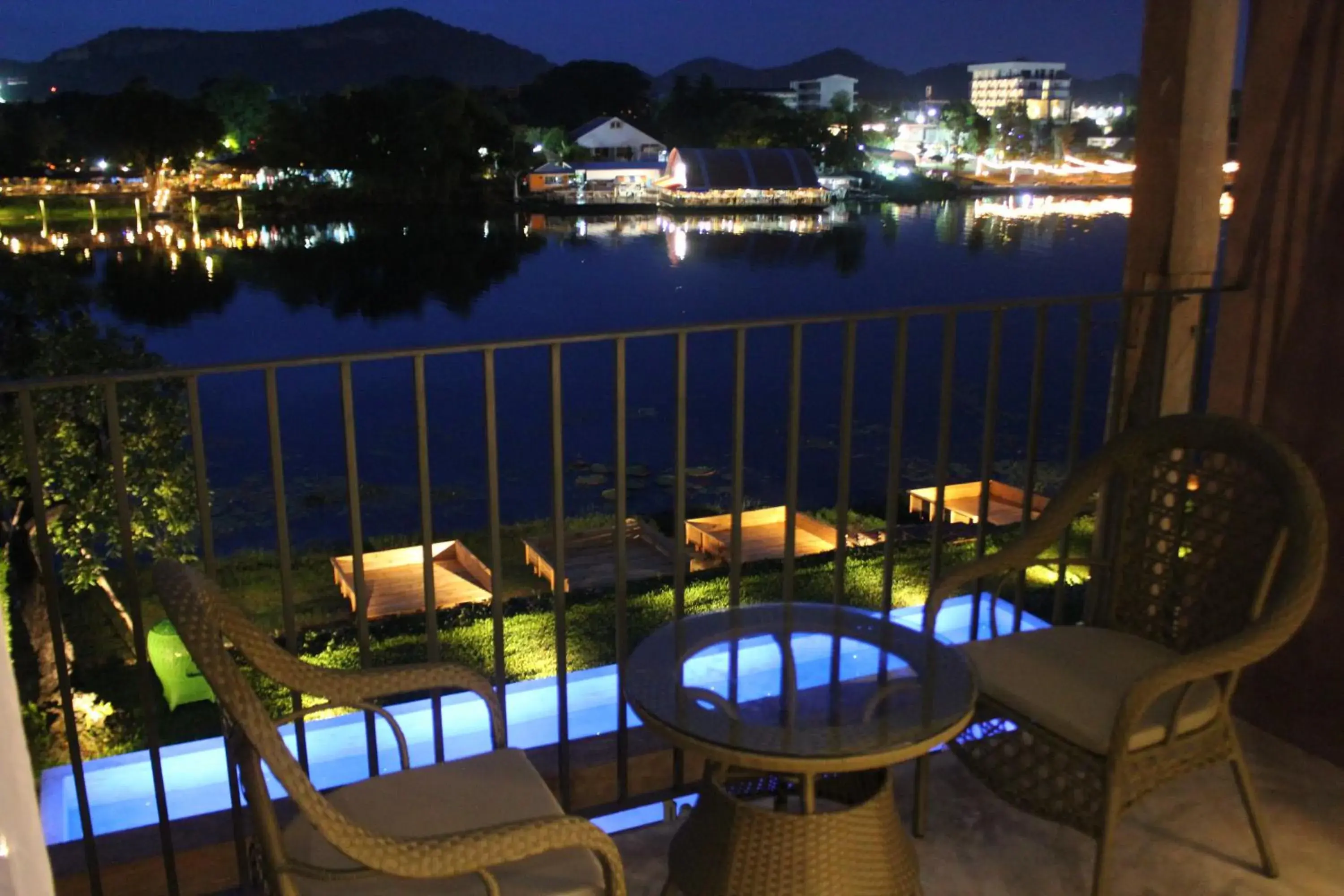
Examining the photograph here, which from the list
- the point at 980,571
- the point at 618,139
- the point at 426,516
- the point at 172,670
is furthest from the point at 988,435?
the point at 618,139

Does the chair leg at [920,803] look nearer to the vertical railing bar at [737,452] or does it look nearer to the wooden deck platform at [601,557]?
the vertical railing bar at [737,452]

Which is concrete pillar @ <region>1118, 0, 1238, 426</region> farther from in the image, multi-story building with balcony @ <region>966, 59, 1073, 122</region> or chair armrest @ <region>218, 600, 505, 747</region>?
multi-story building with balcony @ <region>966, 59, 1073, 122</region>

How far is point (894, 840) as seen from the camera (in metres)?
2.04

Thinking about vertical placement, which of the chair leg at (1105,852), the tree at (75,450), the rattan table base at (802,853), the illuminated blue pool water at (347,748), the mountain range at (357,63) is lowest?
the illuminated blue pool water at (347,748)

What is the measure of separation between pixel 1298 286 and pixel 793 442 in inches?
60.4

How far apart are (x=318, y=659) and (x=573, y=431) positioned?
20.7 meters

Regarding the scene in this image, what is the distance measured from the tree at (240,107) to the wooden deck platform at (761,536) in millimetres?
30610

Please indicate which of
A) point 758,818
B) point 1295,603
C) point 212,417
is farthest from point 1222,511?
point 212,417

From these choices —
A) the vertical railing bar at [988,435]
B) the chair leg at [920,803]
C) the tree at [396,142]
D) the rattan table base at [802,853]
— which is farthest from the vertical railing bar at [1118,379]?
the tree at [396,142]

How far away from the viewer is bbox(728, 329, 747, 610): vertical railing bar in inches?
99.9

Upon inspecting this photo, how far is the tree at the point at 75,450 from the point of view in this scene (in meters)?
8.60

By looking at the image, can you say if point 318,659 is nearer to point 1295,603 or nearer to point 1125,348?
point 1125,348

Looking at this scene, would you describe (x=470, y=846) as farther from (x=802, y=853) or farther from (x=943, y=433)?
(x=943, y=433)

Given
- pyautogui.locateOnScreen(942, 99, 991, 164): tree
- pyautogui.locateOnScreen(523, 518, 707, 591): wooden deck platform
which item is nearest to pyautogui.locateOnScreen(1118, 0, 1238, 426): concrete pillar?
pyautogui.locateOnScreen(523, 518, 707, 591): wooden deck platform
